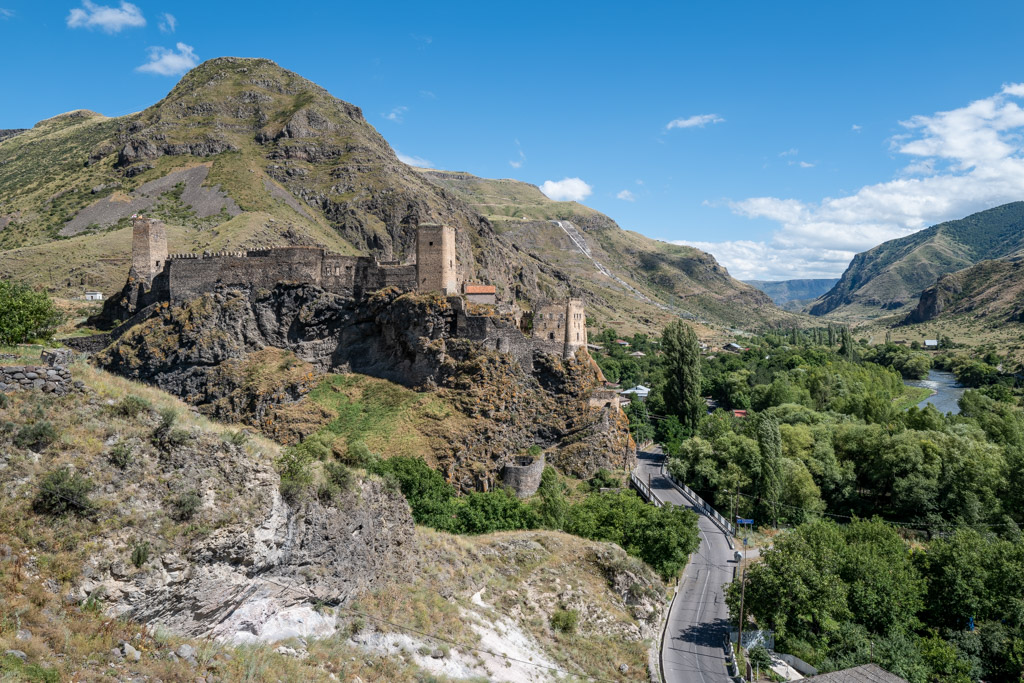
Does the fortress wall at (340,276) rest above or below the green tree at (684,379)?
above

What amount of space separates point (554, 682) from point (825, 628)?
1695cm

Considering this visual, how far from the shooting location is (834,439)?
199 ft

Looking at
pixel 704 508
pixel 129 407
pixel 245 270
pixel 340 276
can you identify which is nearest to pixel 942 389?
pixel 704 508

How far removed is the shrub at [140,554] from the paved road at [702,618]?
23370 millimetres

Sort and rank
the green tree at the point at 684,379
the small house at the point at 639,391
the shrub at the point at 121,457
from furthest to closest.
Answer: the small house at the point at 639,391 → the green tree at the point at 684,379 → the shrub at the point at 121,457

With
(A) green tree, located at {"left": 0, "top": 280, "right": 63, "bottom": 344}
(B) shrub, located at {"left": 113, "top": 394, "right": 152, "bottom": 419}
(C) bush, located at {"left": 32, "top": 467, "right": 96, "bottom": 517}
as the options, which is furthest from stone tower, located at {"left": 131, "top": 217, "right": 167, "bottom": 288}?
(C) bush, located at {"left": 32, "top": 467, "right": 96, "bottom": 517}

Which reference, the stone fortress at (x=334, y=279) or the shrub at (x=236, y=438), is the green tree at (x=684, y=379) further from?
the shrub at (x=236, y=438)

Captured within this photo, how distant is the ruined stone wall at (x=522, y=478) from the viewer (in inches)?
1847

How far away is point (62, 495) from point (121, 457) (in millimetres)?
1406

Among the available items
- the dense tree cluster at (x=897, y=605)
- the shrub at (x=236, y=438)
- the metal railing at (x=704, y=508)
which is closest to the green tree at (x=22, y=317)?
the shrub at (x=236, y=438)

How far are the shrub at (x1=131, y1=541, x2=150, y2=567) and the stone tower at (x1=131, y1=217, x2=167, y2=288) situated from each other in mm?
47991

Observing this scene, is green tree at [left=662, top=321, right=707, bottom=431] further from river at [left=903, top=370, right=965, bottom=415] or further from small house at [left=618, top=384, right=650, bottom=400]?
river at [left=903, top=370, right=965, bottom=415]

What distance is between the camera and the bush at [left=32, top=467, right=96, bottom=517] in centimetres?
1196

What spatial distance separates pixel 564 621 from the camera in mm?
25078
